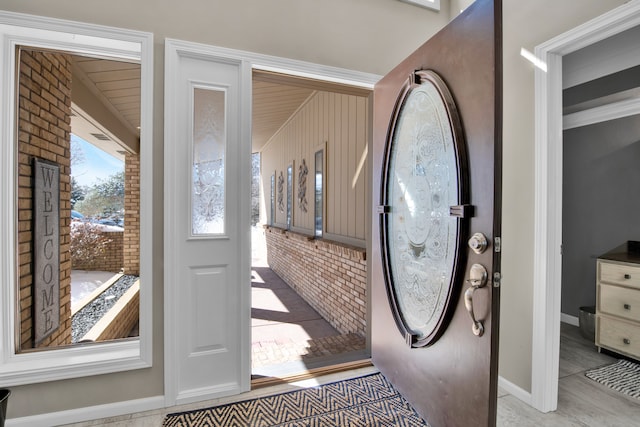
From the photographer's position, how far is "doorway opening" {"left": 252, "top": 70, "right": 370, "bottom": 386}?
9.08ft

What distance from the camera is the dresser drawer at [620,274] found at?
2570mm

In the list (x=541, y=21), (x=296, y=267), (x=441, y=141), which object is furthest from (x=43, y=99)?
(x=296, y=267)

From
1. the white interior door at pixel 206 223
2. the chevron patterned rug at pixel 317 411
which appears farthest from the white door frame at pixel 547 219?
the white interior door at pixel 206 223

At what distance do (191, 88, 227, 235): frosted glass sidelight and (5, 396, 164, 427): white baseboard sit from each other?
3.33ft

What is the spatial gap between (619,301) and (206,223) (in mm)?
3263

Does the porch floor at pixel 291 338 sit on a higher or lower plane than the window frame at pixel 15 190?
lower

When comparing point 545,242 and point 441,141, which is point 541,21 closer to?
point 441,141

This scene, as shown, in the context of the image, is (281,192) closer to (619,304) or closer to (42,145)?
(42,145)

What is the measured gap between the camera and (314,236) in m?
4.82

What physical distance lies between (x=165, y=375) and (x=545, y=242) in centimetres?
235

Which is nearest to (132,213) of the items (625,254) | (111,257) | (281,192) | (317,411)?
(111,257)

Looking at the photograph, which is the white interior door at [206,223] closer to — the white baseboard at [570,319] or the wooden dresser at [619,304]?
the wooden dresser at [619,304]

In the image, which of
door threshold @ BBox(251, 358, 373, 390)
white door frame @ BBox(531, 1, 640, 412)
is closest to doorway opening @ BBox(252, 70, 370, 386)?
door threshold @ BBox(251, 358, 373, 390)

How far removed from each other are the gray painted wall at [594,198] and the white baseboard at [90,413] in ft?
13.2
